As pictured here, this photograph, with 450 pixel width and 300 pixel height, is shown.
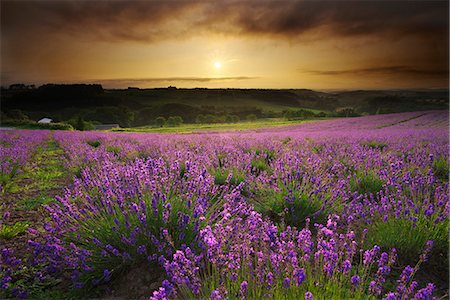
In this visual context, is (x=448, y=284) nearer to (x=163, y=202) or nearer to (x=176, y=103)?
(x=163, y=202)

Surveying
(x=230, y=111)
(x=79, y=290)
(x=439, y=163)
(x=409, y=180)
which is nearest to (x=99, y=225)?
(x=79, y=290)

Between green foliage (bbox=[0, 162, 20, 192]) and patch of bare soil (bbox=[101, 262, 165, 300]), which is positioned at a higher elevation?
green foliage (bbox=[0, 162, 20, 192])

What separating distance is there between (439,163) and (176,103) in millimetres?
81092

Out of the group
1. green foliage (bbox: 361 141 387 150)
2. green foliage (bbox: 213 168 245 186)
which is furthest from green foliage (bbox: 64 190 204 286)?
green foliage (bbox: 361 141 387 150)

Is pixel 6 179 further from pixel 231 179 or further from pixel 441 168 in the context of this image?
pixel 441 168

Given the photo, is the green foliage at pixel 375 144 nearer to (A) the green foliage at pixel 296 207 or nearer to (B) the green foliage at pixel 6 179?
(A) the green foliage at pixel 296 207

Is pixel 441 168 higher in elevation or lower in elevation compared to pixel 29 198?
lower

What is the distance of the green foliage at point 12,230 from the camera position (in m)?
3.28

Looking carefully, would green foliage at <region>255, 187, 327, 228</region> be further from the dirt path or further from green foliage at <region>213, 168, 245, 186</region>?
the dirt path

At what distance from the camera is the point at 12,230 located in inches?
133

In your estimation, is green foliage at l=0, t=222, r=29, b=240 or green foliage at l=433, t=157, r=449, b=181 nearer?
green foliage at l=0, t=222, r=29, b=240

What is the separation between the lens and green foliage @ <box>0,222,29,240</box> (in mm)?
3277

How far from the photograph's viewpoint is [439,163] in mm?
6188

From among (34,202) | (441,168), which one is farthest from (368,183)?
(34,202)
